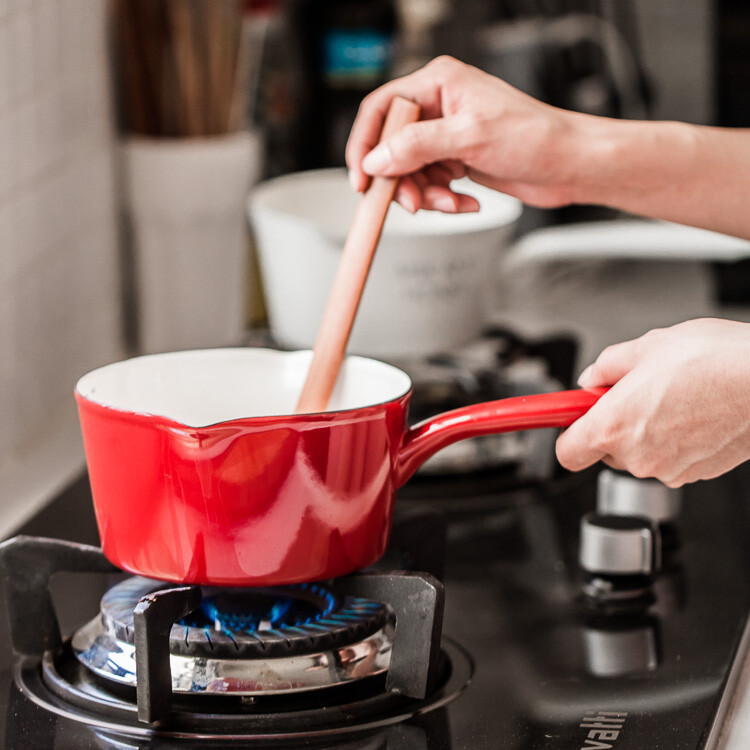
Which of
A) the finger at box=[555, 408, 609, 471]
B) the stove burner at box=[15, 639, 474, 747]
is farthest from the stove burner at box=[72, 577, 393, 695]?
the finger at box=[555, 408, 609, 471]

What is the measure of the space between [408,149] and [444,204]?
0.24 ft

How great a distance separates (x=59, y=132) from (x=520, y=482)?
0.54 m

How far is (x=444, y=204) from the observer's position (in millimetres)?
778

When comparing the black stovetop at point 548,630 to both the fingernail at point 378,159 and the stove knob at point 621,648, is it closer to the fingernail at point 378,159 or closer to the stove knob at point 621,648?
the stove knob at point 621,648

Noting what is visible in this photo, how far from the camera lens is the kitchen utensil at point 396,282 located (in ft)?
3.05

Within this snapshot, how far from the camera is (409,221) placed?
1097 mm

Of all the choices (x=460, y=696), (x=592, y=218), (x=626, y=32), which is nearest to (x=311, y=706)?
(x=460, y=696)

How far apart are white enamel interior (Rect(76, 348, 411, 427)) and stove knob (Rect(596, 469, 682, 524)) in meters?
0.25

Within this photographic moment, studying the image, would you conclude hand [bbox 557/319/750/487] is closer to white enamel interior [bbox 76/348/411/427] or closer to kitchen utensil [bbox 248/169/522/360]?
white enamel interior [bbox 76/348/411/427]

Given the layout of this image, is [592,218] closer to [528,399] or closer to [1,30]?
[1,30]

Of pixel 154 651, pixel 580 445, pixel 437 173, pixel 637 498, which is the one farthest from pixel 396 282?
pixel 154 651

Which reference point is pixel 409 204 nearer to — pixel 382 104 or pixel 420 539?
pixel 382 104

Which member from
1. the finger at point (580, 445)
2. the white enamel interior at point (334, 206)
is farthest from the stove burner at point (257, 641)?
the white enamel interior at point (334, 206)

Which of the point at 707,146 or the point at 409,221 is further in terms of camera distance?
the point at 409,221
